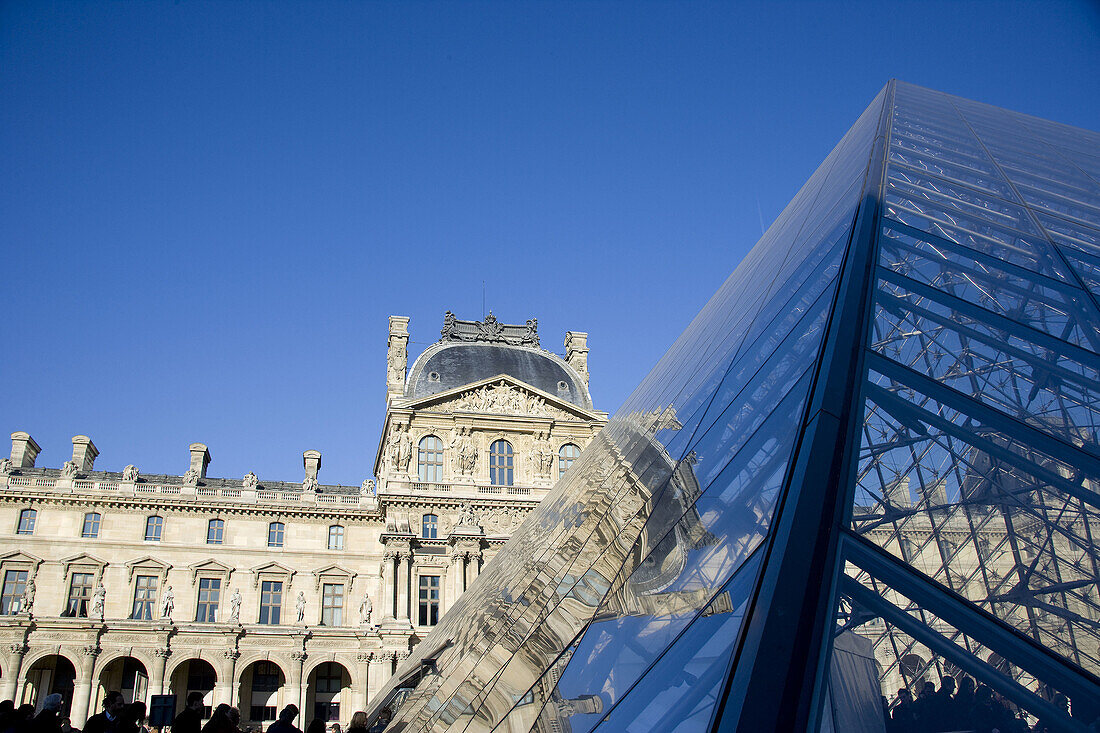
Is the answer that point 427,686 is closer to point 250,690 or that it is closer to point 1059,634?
point 1059,634

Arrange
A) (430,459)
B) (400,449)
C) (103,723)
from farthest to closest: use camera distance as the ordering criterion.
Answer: (430,459) < (400,449) < (103,723)

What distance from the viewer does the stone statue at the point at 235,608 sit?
3478 cm

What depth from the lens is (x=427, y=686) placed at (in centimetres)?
643

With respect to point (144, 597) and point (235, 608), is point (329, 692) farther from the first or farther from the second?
point (144, 597)

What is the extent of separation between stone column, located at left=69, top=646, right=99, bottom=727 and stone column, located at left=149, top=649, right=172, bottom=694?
226 centimetres

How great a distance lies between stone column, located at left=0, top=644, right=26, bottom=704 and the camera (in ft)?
104

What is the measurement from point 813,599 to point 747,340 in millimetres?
3187

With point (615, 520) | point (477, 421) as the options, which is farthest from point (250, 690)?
point (615, 520)

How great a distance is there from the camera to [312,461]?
40906 millimetres

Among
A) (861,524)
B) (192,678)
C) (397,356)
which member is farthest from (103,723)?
(397,356)

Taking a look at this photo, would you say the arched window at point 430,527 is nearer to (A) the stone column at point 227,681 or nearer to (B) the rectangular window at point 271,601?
(B) the rectangular window at point 271,601

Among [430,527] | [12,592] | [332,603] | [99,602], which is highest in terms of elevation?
[430,527]

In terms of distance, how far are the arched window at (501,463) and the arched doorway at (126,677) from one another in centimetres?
1687

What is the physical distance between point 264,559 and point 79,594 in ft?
24.7
